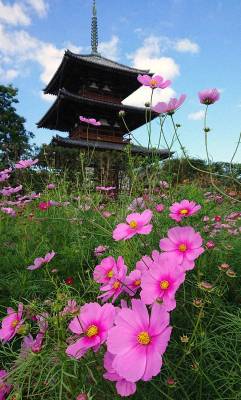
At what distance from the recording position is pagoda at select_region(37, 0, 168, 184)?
16531 millimetres

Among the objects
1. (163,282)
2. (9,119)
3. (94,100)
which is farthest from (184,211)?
(9,119)

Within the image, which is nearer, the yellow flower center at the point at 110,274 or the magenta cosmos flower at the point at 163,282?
the magenta cosmos flower at the point at 163,282

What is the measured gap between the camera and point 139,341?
0.76 m

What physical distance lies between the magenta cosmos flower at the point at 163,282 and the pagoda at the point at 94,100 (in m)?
15.1

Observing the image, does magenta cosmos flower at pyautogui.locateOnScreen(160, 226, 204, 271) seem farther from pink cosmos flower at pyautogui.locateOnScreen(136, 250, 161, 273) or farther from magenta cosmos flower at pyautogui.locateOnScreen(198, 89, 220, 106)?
magenta cosmos flower at pyautogui.locateOnScreen(198, 89, 220, 106)

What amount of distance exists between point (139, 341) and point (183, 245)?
28cm

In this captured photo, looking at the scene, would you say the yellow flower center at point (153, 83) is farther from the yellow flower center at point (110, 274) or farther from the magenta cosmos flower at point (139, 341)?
the magenta cosmos flower at point (139, 341)

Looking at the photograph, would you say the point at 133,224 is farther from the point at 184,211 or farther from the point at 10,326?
the point at 10,326

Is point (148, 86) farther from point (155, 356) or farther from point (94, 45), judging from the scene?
point (94, 45)

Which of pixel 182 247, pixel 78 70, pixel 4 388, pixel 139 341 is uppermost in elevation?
pixel 78 70

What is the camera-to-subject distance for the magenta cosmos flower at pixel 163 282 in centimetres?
81

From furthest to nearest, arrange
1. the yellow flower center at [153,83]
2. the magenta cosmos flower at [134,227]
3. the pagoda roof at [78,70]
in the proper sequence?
the pagoda roof at [78,70] → the yellow flower center at [153,83] → the magenta cosmos flower at [134,227]

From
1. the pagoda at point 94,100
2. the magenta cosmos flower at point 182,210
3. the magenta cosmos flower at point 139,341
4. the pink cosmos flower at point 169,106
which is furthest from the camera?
the pagoda at point 94,100

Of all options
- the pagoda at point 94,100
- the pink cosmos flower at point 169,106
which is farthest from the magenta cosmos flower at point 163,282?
the pagoda at point 94,100
